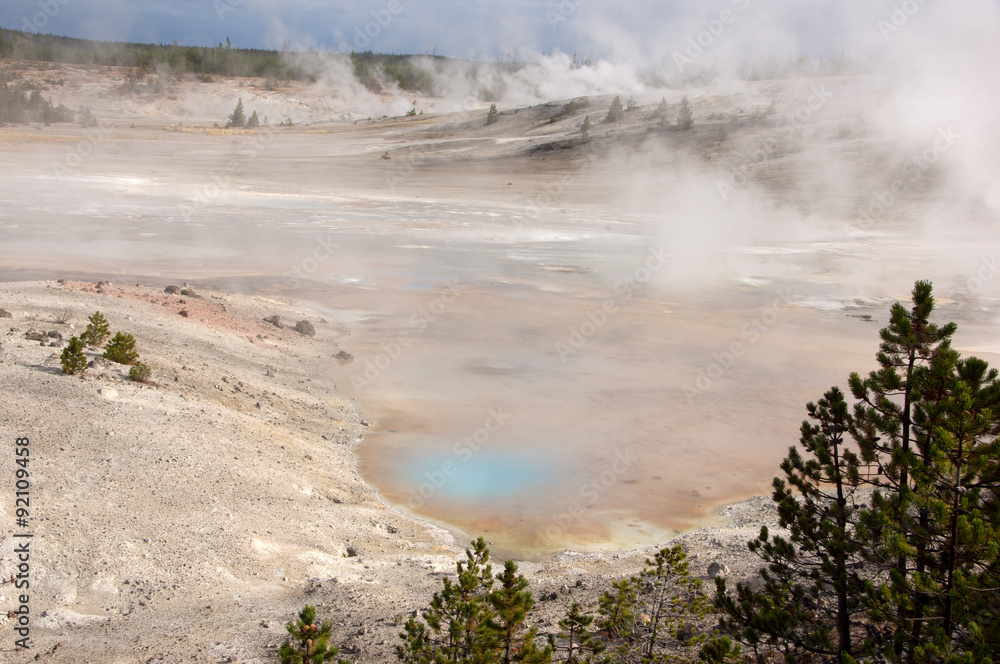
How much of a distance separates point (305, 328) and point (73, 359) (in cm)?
513

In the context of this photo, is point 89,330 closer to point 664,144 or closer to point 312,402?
point 312,402

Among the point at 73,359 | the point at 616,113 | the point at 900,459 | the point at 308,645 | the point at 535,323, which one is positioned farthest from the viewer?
the point at 616,113

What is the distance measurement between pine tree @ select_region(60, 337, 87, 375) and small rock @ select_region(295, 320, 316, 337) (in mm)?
4961

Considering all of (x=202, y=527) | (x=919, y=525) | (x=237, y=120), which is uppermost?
(x=237, y=120)

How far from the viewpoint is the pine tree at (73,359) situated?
6.63 meters

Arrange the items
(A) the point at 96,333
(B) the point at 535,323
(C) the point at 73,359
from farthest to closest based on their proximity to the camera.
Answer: (B) the point at 535,323
(A) the point at 96,333
(C) the point at 73,359

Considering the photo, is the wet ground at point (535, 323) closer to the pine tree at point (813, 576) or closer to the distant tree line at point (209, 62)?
the pine tree at point (813, 576)

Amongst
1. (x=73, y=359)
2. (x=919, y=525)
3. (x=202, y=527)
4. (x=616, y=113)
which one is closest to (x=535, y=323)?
(x=73, y=359)

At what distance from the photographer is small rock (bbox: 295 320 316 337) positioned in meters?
11.7

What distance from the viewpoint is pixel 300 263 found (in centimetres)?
1753

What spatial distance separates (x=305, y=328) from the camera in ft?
38.5

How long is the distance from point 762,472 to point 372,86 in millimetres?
71723

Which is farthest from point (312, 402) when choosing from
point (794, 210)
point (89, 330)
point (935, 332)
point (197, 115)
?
point (197, 115)

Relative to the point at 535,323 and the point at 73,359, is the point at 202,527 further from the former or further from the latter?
the point at 535,323
